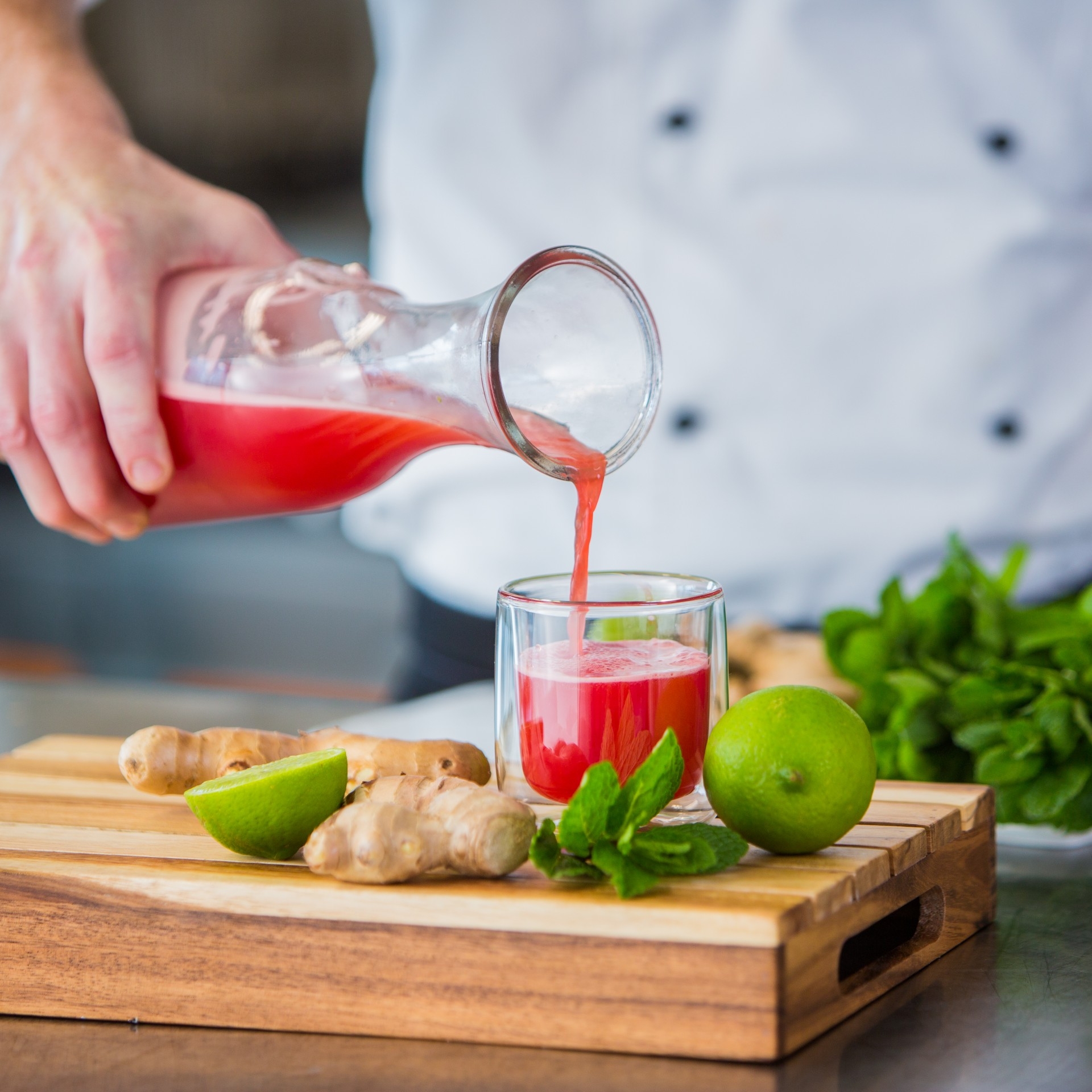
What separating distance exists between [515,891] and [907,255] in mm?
1043

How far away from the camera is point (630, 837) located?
0.79 m

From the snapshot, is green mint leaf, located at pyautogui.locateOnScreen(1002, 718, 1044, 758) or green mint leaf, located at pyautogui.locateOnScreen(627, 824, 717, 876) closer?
green mint leaf, located at pyautogui.locateOnScreen(627, 824, 717, 876)

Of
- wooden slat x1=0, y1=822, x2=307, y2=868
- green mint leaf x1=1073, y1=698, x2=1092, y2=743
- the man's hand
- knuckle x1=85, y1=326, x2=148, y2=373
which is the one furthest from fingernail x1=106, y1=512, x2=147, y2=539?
green mint leaf x1=1073, y1=698, x2=1092, y2=743

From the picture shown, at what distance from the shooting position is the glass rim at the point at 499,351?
882mm

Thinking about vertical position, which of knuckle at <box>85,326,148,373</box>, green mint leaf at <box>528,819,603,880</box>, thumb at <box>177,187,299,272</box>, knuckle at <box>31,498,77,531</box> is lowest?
green mint leaf at <box>528,819,603,880</box>

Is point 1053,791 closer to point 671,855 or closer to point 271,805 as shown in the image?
point 671,855

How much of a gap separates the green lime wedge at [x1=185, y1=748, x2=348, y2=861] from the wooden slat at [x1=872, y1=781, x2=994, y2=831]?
37 cm

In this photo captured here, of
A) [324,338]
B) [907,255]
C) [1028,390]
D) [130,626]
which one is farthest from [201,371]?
[130,626]

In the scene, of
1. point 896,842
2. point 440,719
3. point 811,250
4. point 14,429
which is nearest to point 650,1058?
point 896,842

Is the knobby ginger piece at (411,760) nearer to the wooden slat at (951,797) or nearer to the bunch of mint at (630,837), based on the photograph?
the bunch of mint at (630,837)

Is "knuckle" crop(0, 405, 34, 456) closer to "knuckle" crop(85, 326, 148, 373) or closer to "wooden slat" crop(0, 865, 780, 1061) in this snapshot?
"knuckle" crop(85, 326, 148, 373)

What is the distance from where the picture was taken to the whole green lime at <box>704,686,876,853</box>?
2.67ft

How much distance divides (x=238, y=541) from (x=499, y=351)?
9.84 feet

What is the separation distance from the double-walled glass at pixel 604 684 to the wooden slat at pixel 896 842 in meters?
0.11
